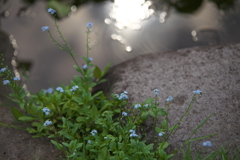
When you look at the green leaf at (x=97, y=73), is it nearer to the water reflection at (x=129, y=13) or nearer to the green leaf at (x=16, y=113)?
the green leaf at (x=16, y=113)

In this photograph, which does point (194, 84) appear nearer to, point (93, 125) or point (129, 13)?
point (93, 125)

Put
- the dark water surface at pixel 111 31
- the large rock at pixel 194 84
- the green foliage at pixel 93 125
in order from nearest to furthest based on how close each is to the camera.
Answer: the green foliage at pixel 93 125, the large rock at pixel 194 84, the dark water surface at pixel 111 31

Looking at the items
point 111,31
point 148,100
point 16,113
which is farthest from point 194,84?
point 16,113

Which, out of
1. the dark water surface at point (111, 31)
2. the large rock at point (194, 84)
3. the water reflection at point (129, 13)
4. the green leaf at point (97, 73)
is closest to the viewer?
the large rock at point (194, 84)

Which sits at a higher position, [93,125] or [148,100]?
[148,100]

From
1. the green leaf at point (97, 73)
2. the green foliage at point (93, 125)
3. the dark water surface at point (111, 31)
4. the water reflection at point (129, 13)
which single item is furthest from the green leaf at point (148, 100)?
the water reflection at point (129, 13)

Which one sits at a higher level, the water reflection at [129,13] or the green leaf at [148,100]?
the water reflection at [129,13]

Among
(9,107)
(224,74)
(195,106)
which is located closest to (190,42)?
(224,74)
